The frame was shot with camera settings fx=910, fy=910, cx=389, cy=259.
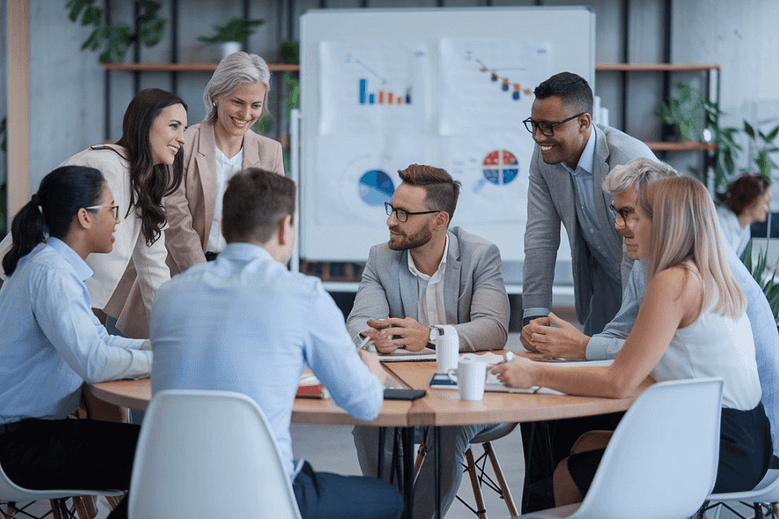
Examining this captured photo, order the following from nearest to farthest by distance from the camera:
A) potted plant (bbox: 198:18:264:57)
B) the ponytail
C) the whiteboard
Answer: the ponytail, the whiteboard, potted plant (bbox: 198:18:264:57)

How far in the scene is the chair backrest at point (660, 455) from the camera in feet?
5.83

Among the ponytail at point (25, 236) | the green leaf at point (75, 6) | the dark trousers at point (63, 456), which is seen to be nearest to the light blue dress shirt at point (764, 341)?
the dark trousers at point (63, 456)

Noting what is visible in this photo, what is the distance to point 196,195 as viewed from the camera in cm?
324

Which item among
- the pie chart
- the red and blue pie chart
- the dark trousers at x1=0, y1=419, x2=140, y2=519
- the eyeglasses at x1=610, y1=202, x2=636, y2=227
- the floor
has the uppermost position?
the red and blue pie chart

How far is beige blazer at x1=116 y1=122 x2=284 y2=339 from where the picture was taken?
3.13 m

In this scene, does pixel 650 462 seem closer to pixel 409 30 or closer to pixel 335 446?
pixel 335 446

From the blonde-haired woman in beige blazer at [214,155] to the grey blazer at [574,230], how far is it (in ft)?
3.32

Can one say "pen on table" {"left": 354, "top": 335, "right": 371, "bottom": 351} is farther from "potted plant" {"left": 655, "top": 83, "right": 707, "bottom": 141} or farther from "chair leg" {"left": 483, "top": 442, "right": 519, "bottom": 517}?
"potted plant" {"left": 655, "top": 83, "right": 707, "bottom": 141}

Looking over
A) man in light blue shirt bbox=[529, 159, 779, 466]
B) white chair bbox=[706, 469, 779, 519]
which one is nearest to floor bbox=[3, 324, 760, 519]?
man in light blue shirt bbox=[529, 159, 779, 466]

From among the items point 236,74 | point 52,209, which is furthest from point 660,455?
point 236,74

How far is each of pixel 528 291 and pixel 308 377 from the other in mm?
1197

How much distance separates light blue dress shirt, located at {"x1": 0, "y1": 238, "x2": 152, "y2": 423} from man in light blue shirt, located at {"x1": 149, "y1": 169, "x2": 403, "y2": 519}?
1.29ft

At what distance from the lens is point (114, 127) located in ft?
22.3

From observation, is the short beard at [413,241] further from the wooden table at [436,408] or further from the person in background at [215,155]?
the wooden table at [436,408]
